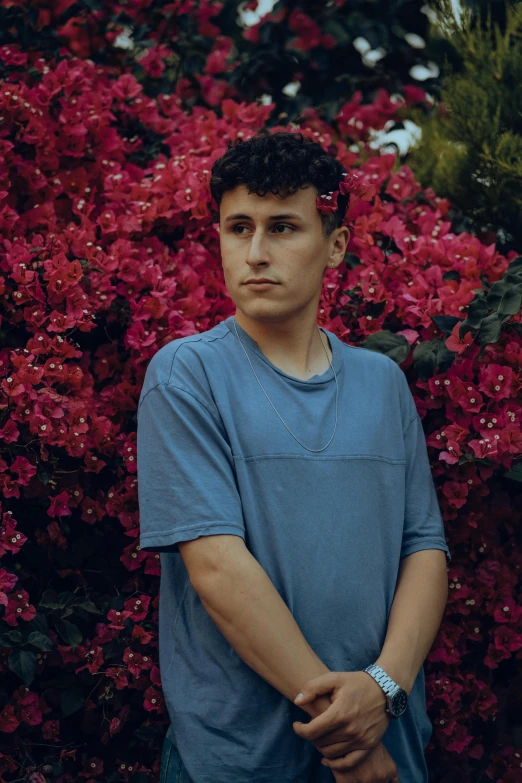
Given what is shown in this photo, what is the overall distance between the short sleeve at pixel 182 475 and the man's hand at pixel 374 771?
1.74ft

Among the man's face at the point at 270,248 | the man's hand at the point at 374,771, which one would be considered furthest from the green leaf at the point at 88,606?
the man's face at the point at 270,248

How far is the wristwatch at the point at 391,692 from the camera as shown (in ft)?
5.78

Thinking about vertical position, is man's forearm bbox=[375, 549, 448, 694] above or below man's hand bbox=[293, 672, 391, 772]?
above

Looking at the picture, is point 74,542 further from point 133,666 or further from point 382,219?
point 382,219

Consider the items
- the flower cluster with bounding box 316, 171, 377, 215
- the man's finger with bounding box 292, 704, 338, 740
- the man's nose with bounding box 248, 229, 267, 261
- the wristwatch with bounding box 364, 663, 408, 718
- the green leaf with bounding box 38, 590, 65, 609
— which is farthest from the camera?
the green leaf with bounding box 38, 590, 65, 609

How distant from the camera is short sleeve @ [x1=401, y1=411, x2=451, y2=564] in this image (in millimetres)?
2047

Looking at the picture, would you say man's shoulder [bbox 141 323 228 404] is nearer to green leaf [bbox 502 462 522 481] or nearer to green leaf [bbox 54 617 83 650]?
green leaf [bbox 54 617 83 650]

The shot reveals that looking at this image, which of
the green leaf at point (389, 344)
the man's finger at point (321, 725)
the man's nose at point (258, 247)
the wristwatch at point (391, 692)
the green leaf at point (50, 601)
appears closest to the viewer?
the man's finger at point (321, 725)

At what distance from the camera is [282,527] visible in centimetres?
180

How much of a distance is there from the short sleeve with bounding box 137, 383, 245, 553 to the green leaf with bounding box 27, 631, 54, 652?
478 millimetres

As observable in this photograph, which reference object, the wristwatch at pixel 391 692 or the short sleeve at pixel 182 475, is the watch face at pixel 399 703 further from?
the short sleeve at pixel 182 475

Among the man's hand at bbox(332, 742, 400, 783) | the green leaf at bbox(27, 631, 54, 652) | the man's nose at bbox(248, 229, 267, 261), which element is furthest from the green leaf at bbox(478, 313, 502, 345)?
the green leaf at bbox(27, 631, 54, 652)

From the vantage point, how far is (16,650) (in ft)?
6.77

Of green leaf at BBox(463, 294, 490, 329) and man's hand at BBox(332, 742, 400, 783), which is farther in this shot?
green leaf at BBox(463, 294, 490, 329)
